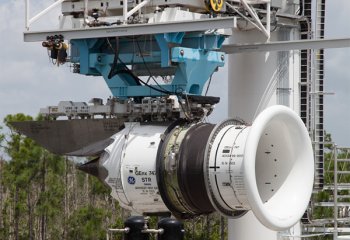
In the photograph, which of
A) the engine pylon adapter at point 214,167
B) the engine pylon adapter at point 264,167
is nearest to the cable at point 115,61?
the engine pylon adapter at point 214,167

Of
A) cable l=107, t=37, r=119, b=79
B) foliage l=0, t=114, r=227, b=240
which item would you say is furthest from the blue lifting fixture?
foliage l=0, t=114, r=227, b=240

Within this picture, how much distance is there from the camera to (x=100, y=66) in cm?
2616

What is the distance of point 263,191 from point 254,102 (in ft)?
18.7

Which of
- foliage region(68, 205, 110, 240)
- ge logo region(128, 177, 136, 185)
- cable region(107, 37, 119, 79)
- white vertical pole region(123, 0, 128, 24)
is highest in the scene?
white vertical pole region(123, 0, 128, 24)

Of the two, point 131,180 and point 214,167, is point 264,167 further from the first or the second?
point 131,180

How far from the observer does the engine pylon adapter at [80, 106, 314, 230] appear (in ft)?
76.4

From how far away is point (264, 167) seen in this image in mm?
25000

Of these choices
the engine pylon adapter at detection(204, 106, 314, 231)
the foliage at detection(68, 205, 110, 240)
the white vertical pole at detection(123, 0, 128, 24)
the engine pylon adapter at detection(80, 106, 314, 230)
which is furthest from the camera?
the foliage at detection(68, 205, 110, 240)

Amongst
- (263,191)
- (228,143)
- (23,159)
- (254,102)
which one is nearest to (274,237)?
(254,102)

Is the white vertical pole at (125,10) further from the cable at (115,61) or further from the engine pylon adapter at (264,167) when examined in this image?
the engine pylon adapter at (264,167)

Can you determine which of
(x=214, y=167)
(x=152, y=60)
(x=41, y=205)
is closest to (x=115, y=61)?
(x=152, y=60)

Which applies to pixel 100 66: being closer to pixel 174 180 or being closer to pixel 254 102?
pixel 174 180

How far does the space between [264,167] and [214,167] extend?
1.85 m

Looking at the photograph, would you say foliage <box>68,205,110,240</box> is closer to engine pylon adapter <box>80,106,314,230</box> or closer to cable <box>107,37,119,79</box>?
cable <box>107,37,119,79</box>
